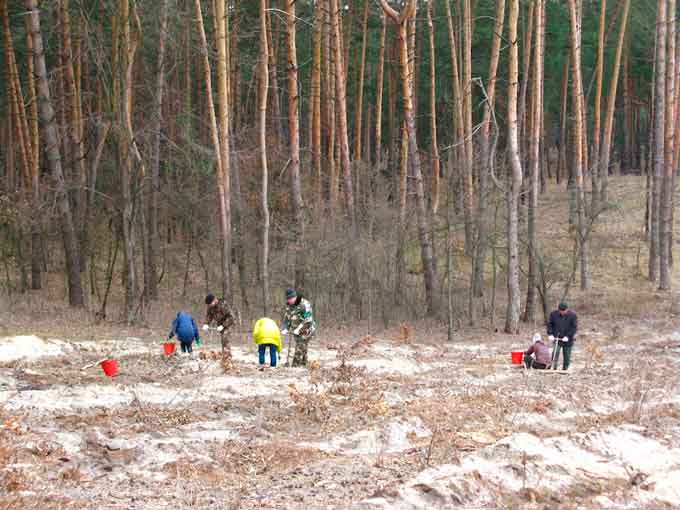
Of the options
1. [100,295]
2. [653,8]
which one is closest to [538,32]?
[100,295]

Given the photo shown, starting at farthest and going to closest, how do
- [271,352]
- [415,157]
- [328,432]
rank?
[415,157], [271,352], [328,432]

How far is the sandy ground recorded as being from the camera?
7.18 metres

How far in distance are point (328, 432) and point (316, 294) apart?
13441 millimetres

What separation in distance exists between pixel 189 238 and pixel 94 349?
12.7m

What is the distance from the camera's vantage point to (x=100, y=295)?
83.3ft

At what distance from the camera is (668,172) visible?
26500mm

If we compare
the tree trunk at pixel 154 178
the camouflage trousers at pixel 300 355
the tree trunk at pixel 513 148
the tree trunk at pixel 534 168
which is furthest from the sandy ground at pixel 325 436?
the tree trunk at pixel 154 178

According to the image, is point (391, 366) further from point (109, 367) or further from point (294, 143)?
point (294, 143)

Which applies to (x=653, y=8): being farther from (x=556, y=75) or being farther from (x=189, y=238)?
(x=189, y=238)

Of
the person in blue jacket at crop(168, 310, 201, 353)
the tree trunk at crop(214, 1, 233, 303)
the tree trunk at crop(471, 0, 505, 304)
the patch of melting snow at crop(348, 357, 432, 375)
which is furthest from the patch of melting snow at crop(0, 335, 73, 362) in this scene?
the tree trunk at crop(471, 0, 505, 304)

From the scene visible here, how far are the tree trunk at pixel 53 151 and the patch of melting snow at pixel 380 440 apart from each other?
1389 centimetres

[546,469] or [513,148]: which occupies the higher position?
[513,148]

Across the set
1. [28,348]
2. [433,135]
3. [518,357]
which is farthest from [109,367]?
[433,135]

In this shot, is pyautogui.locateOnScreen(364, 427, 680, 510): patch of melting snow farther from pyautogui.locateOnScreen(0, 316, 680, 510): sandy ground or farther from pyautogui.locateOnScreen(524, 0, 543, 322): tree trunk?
pyautogui.locateOnScreen(524, 0, 543, 322): tree trunk
